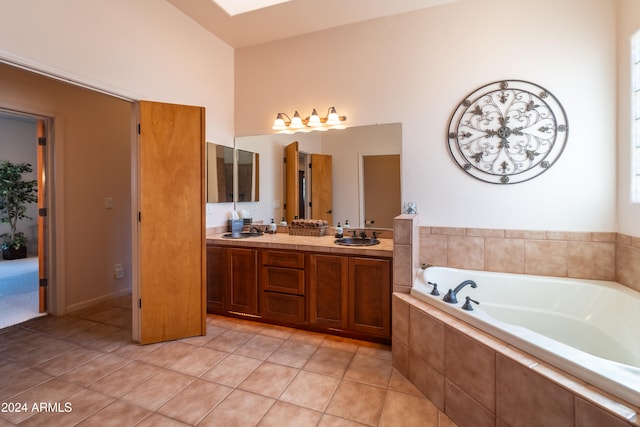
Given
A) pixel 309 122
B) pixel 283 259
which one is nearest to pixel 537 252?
pixel 283 259

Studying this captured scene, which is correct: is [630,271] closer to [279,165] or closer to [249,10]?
[279,165]

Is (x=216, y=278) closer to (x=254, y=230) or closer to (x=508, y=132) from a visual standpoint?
(x=254, y=230)

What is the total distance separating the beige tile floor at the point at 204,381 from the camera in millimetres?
1628

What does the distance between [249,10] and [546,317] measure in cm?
351

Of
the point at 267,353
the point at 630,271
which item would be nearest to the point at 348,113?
the point at 267,353

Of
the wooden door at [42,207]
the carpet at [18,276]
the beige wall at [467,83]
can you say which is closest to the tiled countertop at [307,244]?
the beige wall at [467,83]

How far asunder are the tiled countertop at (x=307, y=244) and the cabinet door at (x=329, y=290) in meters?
0.08

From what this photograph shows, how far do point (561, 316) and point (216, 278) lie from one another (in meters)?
2.87

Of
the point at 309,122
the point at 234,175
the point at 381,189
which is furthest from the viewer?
the point at 234,175

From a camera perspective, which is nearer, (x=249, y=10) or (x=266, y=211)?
(x=249, y=10)

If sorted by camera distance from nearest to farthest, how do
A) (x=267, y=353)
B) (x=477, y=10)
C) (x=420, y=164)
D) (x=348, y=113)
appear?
(x=267, y=353), (x=477, y=10), (x=420, y=164), (x=348, y=113)

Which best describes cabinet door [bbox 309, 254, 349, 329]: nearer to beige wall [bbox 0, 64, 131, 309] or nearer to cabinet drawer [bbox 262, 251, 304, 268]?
cabinet drawer [bbox 262, 251, 304, 268]

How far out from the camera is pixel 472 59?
8.37 ft

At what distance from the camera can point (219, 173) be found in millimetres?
3303
